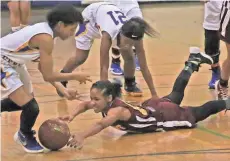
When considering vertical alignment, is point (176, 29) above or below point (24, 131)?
below

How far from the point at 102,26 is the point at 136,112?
1.30m

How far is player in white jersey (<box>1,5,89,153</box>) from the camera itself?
3785 mm

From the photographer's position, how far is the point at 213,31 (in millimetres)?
5664

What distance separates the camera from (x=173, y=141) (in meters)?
4.01

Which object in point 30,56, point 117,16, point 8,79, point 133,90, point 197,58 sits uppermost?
point 30,56

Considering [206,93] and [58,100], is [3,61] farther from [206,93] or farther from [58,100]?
[206,93]

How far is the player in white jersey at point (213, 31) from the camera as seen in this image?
5.56m

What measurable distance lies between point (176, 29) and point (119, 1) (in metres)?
4.54

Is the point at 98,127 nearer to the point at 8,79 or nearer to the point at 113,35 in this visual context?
the point at 8,79

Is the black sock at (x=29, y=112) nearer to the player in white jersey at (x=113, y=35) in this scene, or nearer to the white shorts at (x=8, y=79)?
the white shorts at (x=8, y=79)

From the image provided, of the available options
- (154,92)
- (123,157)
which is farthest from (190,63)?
(123,157)

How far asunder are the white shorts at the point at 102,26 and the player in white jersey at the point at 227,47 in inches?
32.6

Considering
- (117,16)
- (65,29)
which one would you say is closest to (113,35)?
(117,16)

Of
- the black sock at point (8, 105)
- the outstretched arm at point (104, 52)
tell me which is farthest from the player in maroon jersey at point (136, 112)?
the outstretched arm at point (104, 52)
